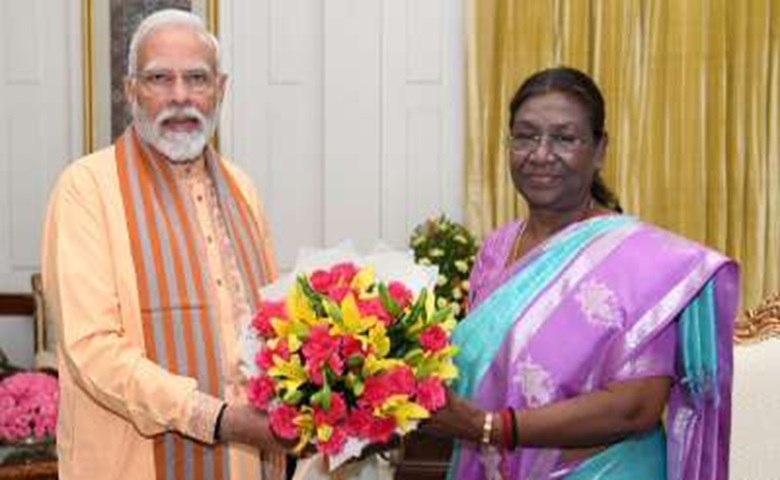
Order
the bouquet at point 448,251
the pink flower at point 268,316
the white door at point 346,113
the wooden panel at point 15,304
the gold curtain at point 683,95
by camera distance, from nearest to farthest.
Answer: the pink flower at point 268,316
the bouquet at point 448,251
the gold curtain at point 683,95
the white door at point 346,113
the wooden panel at point 15,304

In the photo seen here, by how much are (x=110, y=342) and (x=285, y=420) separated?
53cm

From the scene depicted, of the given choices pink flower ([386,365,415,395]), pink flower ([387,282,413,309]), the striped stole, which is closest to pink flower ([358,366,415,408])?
pink flower ([386,365,415,395])

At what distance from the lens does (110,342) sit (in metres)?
2.25

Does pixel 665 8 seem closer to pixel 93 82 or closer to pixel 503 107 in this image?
pixel 503 107

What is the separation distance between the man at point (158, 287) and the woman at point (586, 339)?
0.49 meters

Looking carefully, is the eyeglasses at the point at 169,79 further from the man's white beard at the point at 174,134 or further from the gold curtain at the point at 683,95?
the gold curtain at the point at 683,95

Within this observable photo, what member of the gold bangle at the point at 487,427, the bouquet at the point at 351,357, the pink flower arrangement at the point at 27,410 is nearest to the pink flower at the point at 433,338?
the bouquet at the point at 351,357

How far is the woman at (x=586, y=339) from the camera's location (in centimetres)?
207

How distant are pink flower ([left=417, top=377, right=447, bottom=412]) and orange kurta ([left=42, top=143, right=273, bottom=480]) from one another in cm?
55

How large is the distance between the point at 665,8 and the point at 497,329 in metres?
3.39

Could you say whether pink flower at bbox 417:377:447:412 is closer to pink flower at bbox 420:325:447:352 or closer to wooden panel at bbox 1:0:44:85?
pink flower at bbox 420:325:447:352

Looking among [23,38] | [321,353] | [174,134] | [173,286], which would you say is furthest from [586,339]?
[23,38]

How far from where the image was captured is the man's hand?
2.13 m

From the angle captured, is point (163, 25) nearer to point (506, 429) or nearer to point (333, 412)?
point (333, 412)
